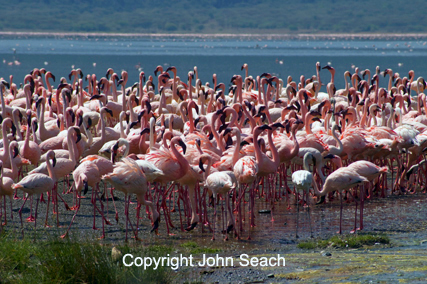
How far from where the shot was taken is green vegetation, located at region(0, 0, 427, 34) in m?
153

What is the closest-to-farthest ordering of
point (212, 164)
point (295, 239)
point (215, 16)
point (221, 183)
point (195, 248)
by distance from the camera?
point (195, 248)
point (221, 183)
point (295, 239)
point (212, 164)
point (215, 16)

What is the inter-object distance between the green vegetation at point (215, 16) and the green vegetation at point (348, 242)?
144913mm

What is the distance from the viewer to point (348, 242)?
26.2 ft

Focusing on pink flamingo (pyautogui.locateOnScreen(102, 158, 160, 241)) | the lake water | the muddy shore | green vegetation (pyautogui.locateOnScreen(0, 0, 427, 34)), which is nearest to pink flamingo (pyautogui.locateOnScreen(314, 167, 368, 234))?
the muddy shore

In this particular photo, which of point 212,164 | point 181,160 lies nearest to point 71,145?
point 181,160

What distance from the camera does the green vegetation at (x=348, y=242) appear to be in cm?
794

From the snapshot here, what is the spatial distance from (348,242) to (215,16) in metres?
162

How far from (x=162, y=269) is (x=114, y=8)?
17780 cm

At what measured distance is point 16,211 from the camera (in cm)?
993

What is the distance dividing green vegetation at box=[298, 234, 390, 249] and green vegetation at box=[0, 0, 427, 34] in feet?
475

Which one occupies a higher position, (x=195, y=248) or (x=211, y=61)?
(x=195, y=248)

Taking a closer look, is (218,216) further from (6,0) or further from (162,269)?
(6,0)

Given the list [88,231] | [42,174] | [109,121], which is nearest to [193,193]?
[88,231]

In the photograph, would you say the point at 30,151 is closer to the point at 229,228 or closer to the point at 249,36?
the point at 229,228
